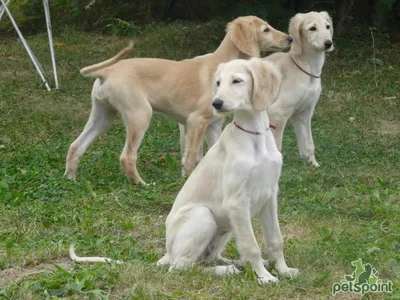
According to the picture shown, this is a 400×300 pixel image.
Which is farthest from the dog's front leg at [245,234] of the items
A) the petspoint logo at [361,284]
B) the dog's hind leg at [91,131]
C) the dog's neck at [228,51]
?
the dog's neck at [228,51]

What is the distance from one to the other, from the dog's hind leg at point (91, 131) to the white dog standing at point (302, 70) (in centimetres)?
172

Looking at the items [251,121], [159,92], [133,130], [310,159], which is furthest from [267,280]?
[310,159]

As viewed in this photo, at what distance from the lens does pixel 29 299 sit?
459 centimetres

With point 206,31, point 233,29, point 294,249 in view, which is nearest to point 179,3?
point 206,31

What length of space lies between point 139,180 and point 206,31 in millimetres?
6786

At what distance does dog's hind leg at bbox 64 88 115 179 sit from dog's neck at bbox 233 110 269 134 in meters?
3.12

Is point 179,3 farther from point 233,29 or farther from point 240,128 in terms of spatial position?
point 240,128

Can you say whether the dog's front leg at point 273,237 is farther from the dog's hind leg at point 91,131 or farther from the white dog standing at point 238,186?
the dog's hind leg at point 91,131

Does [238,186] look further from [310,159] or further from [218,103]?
[310,159]

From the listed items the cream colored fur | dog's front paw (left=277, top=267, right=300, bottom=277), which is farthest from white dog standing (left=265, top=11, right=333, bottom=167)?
dog's front paw (left=277, top=267, right=300, bottom=277)

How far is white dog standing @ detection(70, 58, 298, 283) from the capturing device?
495cm

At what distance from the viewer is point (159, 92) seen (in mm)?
8055

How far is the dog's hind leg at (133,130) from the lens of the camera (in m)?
7.84

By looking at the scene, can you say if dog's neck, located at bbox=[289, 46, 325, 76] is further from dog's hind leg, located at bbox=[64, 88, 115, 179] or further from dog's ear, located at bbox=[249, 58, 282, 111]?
dog's ear, located at bbox=[249, 58, 282, 111]
